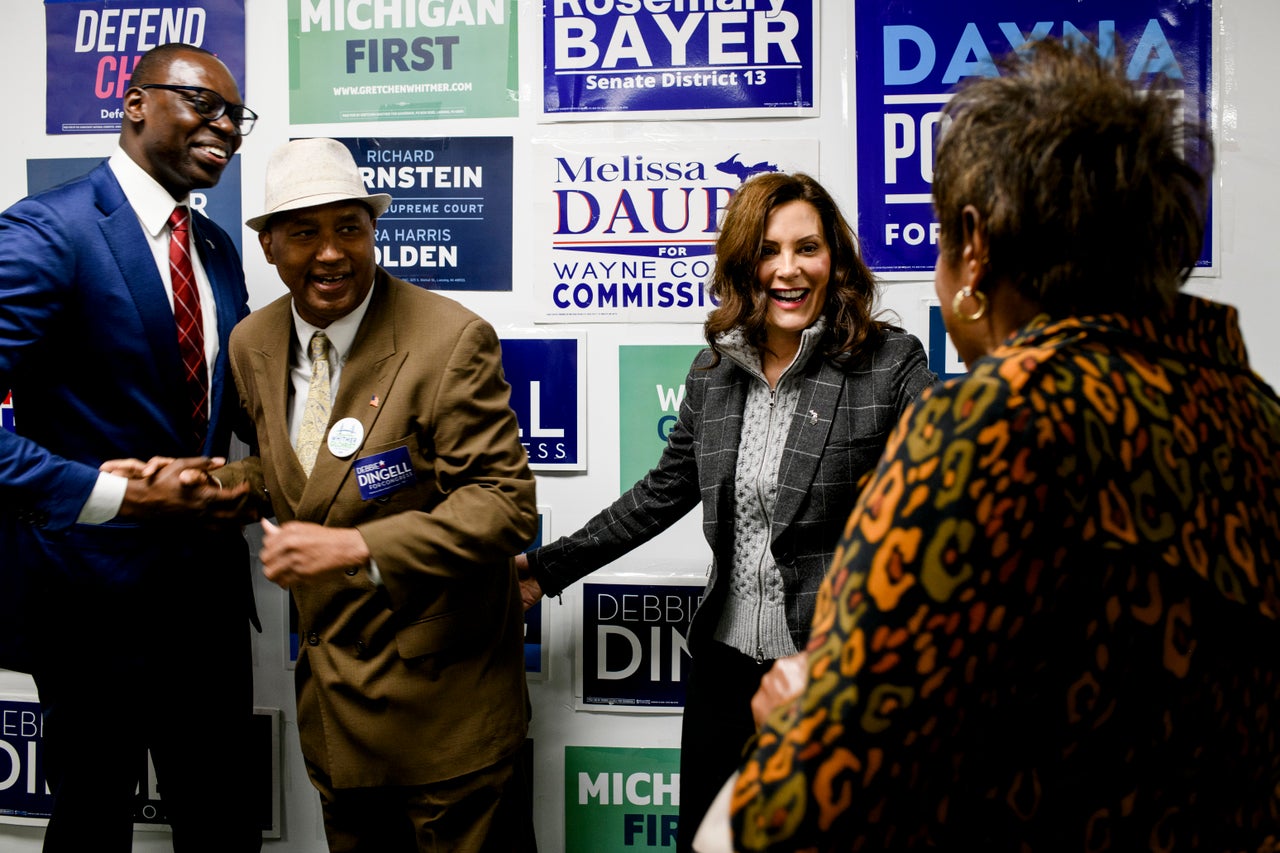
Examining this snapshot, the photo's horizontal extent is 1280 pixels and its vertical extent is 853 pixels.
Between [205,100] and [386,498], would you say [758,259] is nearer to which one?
[386,498]

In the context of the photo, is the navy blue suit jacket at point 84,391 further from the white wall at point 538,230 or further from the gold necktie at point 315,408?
the white wall at point 538,230

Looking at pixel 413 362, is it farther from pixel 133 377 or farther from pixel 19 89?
pixel 19 89

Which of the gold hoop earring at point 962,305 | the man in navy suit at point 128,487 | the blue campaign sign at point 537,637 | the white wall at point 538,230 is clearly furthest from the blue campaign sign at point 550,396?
the gold hoop earring at point 962,305

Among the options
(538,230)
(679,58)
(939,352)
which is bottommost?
(939,352)

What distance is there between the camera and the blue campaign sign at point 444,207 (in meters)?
2.34

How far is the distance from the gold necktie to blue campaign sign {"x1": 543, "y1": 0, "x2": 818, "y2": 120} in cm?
87

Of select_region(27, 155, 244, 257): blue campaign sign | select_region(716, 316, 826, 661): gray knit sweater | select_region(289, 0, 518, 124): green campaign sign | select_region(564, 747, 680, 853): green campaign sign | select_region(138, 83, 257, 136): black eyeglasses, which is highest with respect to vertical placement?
select_region(289, 0, 518, 124): green campaign sign

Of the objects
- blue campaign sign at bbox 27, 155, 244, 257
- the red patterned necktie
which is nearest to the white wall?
blue campaign sign at bbox 27, 155, 244, 257

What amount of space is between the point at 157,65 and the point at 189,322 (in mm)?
532

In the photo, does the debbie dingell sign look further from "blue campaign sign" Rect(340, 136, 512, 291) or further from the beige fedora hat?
the beige fedora hat

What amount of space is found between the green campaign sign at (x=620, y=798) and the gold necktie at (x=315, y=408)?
1.09 metres

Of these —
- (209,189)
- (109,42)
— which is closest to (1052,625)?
(209,189)

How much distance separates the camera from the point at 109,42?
241cm

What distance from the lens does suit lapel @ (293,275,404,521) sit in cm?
171
